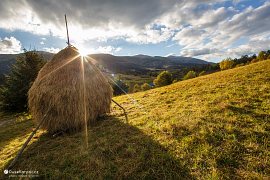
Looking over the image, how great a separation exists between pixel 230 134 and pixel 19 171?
24.6 ft

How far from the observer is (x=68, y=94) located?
8.63 m

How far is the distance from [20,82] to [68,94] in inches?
797

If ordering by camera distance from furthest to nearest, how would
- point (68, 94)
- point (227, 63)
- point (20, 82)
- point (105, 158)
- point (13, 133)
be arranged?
point (227, 63) → point (20, 82) → point (13, 133) → point (68, 94) → point (105, 158)

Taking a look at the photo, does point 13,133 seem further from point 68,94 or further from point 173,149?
point 173,149

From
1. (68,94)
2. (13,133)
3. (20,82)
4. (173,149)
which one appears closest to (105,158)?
(173,149)

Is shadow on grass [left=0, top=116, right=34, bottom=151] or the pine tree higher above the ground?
the pine tree

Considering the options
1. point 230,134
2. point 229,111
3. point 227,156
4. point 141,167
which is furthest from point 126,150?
point 229,111

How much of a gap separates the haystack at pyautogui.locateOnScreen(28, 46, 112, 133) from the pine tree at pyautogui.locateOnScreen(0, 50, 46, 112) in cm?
1674

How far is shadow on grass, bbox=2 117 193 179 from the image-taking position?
4.70 m

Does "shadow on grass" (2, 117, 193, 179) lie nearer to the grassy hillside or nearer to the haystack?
the grassy hillside

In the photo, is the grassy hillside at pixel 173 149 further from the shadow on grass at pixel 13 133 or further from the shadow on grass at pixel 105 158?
the shadow on grass at pixel 13 133

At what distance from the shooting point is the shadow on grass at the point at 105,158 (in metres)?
4.70

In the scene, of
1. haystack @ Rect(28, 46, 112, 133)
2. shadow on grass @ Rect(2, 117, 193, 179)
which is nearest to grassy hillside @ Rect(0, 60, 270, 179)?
shadow on grass @ Rect(2, 117, 193, 179)

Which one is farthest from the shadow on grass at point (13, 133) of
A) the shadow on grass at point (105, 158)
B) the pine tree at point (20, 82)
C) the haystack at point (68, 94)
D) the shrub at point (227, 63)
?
the shrub at point (227, 63)
